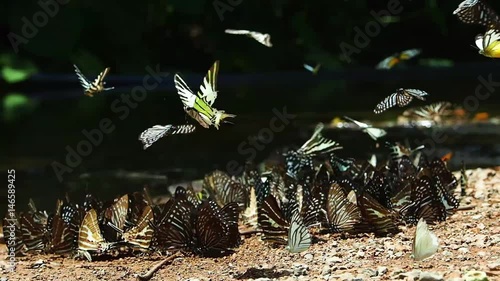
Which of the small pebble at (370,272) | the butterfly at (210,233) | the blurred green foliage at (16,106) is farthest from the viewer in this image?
the blurred green foliage at (16,106)

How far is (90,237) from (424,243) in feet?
5.07

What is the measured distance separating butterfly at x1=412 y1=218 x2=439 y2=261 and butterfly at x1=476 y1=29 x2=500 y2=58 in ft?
2.82

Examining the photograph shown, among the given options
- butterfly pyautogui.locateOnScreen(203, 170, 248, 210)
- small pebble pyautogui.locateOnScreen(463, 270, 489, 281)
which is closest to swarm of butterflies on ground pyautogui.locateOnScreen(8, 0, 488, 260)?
butterfly pyautogui.locateOnScreen(203, 170, 248, 210)

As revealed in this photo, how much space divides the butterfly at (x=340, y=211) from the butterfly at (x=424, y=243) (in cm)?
78

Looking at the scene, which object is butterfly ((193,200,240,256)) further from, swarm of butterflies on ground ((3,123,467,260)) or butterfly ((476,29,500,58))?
butterfly ((476,29,500,58))

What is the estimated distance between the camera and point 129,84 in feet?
48.7

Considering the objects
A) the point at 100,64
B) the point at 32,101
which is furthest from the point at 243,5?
the point at 32,101

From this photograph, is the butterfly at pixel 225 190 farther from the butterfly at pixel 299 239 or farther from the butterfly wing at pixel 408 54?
the butterfly wing at pixel 408 54

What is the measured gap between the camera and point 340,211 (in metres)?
3.79

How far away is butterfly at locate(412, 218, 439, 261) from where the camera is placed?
293cm

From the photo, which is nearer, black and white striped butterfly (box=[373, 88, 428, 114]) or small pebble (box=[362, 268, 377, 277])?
small pebble (box=[362, 268, 377, 277])

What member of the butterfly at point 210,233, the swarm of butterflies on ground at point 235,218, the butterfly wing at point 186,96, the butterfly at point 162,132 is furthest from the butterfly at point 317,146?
the butterfly wing at point 186,96

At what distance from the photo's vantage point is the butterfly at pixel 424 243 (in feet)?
9.61

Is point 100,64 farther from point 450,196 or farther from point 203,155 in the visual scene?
point 450,196
